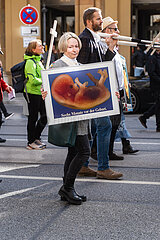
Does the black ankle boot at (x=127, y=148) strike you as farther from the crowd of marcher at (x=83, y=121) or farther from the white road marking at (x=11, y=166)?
the white road marking at (x=11, y=166)

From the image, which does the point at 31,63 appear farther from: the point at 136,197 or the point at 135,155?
the point at 136,197

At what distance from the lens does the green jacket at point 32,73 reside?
29.6 feet

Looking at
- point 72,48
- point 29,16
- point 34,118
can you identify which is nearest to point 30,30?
point 29,16

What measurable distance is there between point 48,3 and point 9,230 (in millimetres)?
21042

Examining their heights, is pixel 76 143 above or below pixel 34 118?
above

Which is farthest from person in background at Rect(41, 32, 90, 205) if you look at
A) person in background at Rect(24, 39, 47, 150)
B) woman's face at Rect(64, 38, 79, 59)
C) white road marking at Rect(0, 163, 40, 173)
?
person in background at Rect(24, 39, 47, 150)

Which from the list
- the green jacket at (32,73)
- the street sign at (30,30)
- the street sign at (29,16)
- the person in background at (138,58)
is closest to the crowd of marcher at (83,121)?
the green jacket at (32,73)

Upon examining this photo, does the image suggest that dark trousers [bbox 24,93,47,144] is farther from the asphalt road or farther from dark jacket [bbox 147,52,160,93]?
dark jacket [bbox 147,52,160,93]

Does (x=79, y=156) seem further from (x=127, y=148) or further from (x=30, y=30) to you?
(x=30, y=30)

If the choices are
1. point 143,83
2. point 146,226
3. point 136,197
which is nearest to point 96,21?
point 136,197

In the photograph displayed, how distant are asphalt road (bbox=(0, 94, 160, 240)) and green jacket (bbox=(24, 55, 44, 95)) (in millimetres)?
1048

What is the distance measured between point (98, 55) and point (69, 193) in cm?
182

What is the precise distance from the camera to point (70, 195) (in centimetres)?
557

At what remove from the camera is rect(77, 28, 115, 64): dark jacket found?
652 cm
